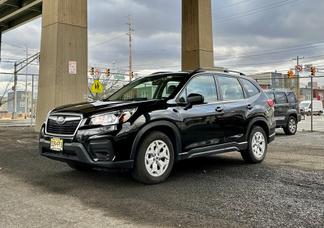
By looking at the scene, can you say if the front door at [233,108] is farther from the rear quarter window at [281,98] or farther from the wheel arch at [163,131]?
the rear quarter window at [281,98]

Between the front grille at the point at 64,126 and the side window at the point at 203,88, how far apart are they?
66.6 inches

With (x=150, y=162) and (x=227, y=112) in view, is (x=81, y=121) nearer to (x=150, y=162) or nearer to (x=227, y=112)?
(x=150, y=162)

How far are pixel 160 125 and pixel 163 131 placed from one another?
18 cm

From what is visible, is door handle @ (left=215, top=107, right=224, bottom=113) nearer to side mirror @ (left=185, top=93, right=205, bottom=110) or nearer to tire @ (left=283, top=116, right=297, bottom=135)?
side mirror @ (left=185, top=93, right=205, bottom=110)

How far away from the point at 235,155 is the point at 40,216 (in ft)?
17.5

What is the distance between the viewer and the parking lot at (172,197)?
3.90 meters

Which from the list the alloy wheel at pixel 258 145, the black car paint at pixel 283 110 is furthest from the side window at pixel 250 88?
the black car paint at pixel 283 110

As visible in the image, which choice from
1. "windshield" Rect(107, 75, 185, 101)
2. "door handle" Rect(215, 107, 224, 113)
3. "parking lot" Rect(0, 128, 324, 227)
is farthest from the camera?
"door handle" Rect(215, 107, 224, 113)

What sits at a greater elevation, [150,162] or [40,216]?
[150,162]

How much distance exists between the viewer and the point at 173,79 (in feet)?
20.7

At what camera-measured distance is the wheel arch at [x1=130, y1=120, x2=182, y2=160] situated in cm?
514

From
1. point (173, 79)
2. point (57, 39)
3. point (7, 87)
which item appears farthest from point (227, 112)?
point (7, 87)

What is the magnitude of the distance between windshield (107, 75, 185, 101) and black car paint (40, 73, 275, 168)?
0.20 metres

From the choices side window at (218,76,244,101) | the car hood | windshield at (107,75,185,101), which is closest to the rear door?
side window at (218,76,244,101)
